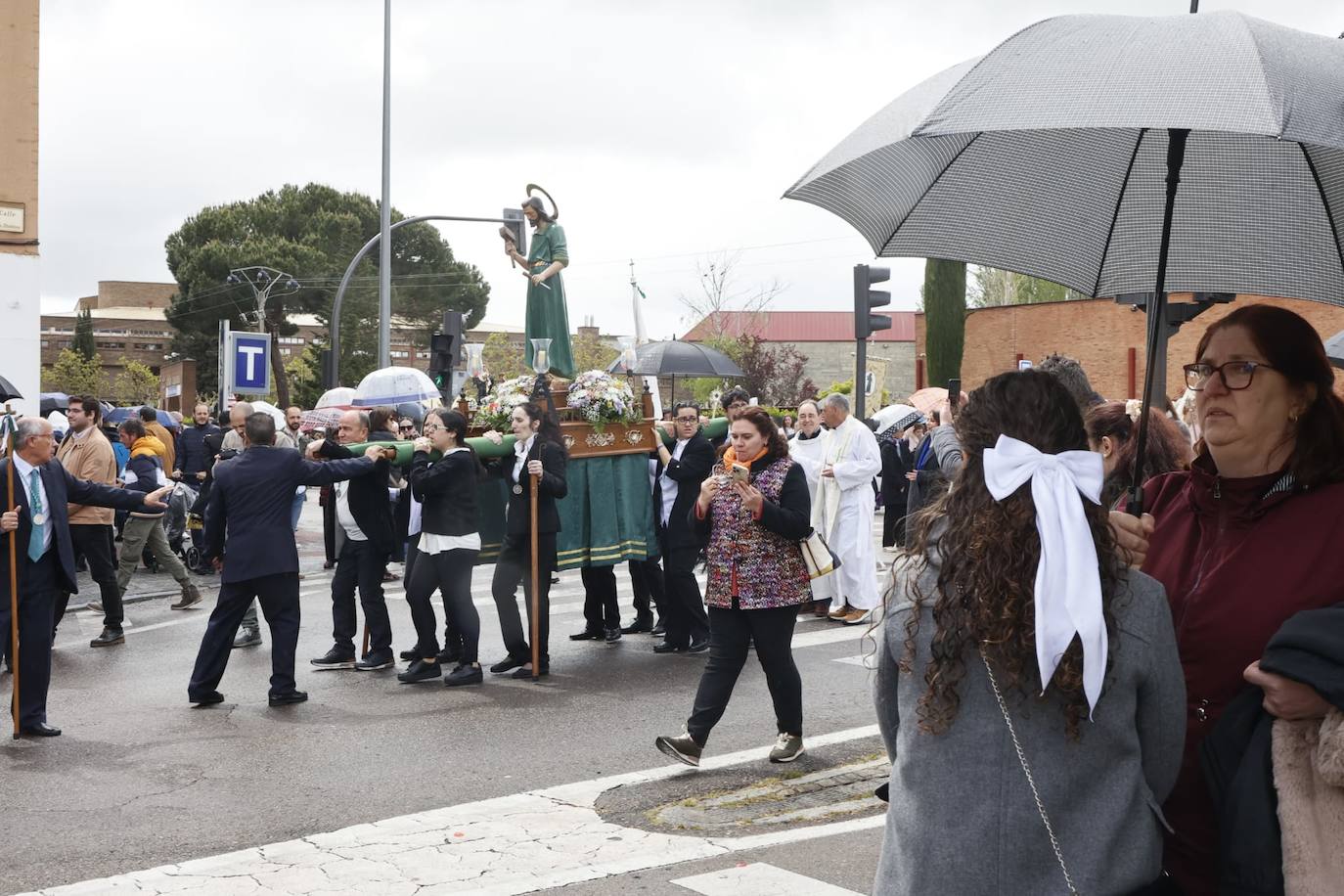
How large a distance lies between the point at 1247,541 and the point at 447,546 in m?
7.42

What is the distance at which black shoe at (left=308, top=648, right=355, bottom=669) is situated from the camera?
1030 centimetres

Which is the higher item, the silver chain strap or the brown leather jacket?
the brown leather jacket

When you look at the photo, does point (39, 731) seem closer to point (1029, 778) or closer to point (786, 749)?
point (786, 749)

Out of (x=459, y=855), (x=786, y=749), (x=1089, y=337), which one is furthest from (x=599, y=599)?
(x=1089, y=337)

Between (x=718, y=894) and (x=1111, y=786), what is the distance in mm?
2887

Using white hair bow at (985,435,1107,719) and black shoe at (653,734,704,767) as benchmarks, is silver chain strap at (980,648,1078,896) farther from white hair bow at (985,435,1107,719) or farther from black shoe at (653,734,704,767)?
black shoe at (653,734,704,767)

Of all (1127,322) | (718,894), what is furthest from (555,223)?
(1127,322)

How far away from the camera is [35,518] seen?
8.34 meters

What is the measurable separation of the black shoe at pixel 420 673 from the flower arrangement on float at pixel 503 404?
2.06 m

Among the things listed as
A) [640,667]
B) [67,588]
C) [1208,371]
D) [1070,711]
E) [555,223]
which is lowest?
[640,667]

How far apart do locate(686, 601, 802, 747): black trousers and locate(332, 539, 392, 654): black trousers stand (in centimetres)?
391

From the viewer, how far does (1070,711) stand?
2512mm

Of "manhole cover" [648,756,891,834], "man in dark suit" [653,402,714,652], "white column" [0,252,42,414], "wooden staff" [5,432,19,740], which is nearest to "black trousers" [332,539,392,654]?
"man in dark suit" [653,402,714,652]

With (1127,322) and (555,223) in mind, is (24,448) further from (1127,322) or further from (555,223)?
(1127,322)
